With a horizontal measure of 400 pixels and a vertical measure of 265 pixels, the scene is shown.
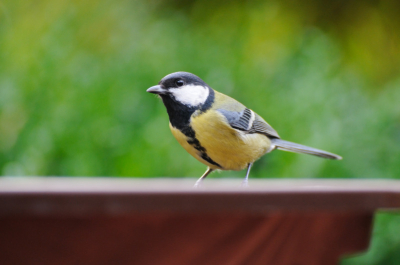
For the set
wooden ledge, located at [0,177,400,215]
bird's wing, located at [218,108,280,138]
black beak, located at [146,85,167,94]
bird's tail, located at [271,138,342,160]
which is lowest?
bird's tail, located at [271,138,342,160]

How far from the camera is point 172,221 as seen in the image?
524 millimetres

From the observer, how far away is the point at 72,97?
1704 millimetres

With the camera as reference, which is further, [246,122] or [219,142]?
[246,122]

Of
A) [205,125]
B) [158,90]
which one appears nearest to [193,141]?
[205,125]

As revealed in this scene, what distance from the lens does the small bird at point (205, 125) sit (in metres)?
1.07

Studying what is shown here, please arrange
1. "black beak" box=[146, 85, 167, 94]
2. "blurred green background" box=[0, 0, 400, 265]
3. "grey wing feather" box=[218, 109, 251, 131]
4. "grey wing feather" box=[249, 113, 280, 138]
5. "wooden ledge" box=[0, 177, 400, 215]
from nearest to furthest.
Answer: "wooden ledge" box=[0, 177, 400, 215]
"black beak" box=[146, 85, 167, 94]
"grey wing feather" box=[218, 109, 251, 131]
"grey wing feather" box=[249, 113, 280, 138]
"blurred green background" box=[0, 0, 400, 265]

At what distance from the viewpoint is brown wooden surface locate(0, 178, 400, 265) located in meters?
0.46

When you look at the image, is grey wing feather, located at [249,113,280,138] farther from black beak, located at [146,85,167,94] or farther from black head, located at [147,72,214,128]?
black beak, located at [146,85,167,94]

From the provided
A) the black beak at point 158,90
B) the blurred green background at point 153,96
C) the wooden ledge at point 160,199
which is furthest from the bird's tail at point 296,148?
the wooden ledge at point 160,199

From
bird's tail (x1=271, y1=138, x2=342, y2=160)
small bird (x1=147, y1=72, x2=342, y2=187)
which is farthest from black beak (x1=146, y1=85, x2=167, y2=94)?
bird's tail (x1=271, y1=138, x2=342, y2=160)

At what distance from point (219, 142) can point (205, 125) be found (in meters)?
0.06

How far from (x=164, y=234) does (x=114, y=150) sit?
111 cm

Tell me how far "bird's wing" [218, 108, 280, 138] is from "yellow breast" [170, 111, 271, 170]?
0.03 meters

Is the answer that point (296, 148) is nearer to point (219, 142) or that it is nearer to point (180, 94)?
point (219, 142)
